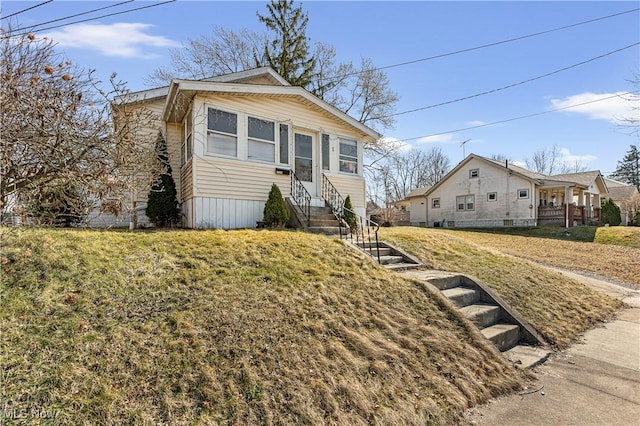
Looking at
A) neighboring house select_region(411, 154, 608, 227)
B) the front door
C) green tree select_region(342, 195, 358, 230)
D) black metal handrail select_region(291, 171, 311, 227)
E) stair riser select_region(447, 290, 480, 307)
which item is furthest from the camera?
neighboring house select_region(411, 154, 608, 227)

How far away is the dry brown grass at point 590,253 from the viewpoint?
449 inches

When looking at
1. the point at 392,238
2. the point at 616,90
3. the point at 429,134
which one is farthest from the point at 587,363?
the point at 429,134

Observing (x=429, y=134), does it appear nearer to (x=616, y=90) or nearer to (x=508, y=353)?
(x=616, y=90)

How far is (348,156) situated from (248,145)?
3948 millimetres

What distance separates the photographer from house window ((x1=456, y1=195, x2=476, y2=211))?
91.4ft

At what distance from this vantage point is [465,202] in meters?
28.3

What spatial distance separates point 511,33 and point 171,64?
20.4 meters

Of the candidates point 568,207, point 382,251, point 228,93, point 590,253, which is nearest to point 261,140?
point 228,93

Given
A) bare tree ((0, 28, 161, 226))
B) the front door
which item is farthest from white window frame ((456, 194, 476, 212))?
bare tree ((0, 28, 161, 226))

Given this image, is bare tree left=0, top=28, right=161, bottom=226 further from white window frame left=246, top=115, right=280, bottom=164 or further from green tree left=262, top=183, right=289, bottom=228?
white window frame left=246, top=115, right=280, bottom=164

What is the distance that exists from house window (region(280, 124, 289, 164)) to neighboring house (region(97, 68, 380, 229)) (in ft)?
0.10

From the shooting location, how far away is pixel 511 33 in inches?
460

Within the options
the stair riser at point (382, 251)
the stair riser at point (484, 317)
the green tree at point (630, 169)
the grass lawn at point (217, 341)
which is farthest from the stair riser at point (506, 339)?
the green tree at point (630, 169)

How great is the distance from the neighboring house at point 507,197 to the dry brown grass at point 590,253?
565 centimetres
